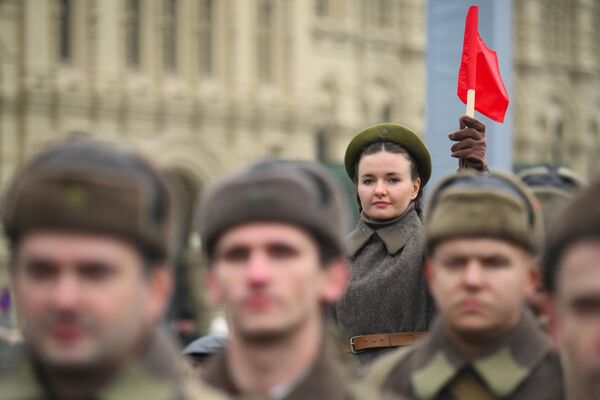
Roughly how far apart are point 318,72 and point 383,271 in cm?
3133

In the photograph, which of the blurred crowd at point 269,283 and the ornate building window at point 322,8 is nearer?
the blurred crowd at point 269,283

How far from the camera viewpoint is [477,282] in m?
3.84

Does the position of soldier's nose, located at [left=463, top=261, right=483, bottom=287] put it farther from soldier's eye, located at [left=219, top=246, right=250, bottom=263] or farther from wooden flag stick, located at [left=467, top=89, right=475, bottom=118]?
wooden flag stick, located at [left=467, top=89, right=475, bottom=118]

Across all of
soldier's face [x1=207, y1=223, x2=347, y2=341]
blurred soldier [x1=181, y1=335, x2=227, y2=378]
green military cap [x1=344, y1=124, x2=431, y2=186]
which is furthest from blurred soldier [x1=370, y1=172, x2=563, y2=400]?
blurred soldier [x1=181, y1=335, x2=227, y2=378]

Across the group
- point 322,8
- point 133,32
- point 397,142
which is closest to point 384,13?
point 322,8

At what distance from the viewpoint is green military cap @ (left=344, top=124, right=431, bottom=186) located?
5.85m

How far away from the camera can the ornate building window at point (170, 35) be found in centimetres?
3388

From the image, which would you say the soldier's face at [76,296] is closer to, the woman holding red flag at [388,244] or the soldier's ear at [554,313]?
the soldier's ear at [554,313]

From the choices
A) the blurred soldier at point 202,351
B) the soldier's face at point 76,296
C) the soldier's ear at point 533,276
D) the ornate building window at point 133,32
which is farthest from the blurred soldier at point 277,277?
the ornate building window at point 133,32

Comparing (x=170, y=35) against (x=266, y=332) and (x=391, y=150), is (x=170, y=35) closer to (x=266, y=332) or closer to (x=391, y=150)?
(x=391, y=150)

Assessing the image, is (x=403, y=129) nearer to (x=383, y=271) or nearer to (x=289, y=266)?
(x=383, y=271)

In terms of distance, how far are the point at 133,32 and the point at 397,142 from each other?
28.0 metres

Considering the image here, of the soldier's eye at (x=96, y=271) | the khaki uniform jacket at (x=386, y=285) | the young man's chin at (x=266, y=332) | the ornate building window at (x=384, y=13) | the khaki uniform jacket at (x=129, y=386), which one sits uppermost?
the ornate building window at (x=384, y=13)

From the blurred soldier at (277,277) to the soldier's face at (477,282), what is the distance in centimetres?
44
